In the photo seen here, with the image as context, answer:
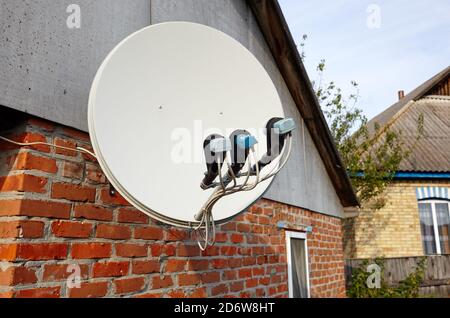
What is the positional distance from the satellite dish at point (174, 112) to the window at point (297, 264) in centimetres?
254

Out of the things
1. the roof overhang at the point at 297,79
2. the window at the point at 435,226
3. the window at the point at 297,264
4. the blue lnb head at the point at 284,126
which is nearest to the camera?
the blue lnb head at the point at 284,126

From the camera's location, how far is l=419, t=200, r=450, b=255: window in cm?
1197

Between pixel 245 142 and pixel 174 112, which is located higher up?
pixel 174 112

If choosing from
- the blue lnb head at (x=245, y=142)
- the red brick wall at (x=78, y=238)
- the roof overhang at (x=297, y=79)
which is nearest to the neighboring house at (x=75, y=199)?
the red brick wall at (x=78, y=238)

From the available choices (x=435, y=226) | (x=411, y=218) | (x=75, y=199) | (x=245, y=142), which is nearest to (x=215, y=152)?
(x=245, y=142)

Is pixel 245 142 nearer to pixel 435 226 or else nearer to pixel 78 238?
pixel 78 238

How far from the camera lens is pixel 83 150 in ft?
7.17

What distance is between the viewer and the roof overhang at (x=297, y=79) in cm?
452

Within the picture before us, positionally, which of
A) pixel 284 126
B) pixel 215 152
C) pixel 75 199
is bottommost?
pixel 75 199

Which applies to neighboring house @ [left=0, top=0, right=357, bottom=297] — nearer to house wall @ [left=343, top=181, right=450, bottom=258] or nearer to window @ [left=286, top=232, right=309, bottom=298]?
window @ [left=286, top=232, right=309, bottom=298]

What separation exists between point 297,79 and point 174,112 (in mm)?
3211

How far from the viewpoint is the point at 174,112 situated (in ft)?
7.34

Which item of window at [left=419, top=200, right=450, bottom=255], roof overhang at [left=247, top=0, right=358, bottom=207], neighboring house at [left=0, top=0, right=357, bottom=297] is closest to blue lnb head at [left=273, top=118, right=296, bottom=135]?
neighboring house at [left=0, top=0, right=357, bottom=297]

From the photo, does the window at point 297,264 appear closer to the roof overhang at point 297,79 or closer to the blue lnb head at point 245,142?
the roof overhang at point 297,79
